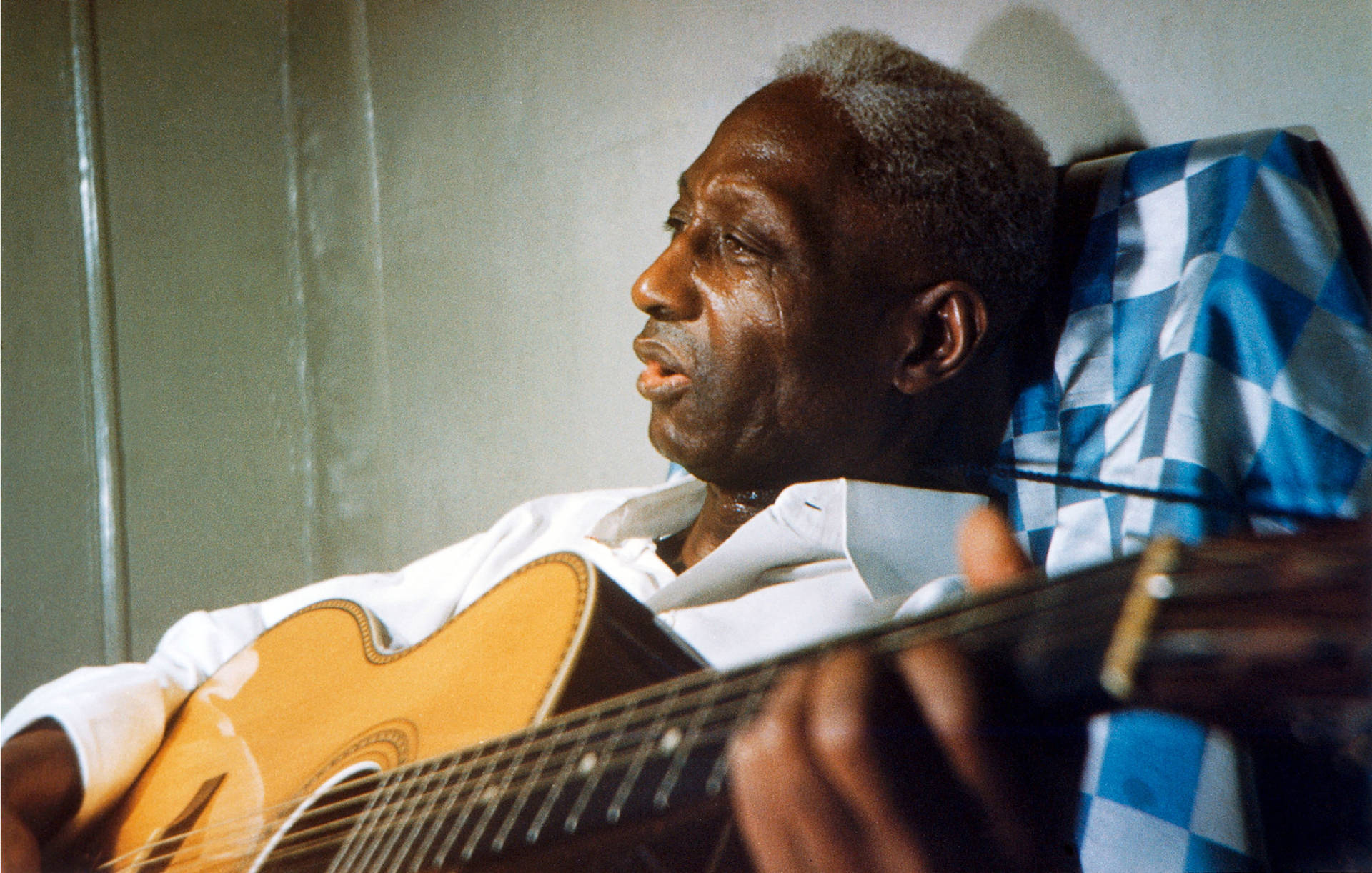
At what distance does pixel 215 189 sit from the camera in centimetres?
89

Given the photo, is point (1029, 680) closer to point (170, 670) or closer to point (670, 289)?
point (670, 289)

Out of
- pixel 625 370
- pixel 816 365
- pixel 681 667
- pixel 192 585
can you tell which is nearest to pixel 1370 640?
pixel 681 667

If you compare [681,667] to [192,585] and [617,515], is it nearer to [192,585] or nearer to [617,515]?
[617,515]

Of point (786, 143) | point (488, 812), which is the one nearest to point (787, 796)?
point (488, 812)

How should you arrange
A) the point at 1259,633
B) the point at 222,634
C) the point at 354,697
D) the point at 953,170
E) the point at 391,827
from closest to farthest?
1. the point at 1259,633
2. the point at 391,827
3. the point at 354,697
4. the point at 953,170
5. the point at 222,634

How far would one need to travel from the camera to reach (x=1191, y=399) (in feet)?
1.74

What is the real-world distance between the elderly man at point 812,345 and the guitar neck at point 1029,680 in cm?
21

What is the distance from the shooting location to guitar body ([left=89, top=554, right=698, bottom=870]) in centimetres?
46

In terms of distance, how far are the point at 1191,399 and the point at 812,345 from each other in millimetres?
257

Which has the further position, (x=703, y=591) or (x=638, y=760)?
(x=703, y=591)

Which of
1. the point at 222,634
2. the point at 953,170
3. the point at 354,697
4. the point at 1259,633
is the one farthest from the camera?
the point at 222,634

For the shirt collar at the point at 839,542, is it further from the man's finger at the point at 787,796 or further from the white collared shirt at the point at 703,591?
Result: the man's finger at the point at 787,796

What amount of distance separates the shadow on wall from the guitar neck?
1.76ft

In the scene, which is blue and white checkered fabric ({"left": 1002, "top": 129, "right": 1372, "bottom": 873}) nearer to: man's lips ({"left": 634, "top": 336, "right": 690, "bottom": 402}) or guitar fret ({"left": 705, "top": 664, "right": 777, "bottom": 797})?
guitar fret ({"left": 705, "top": 664, "right": 777, "bottom": 797})
